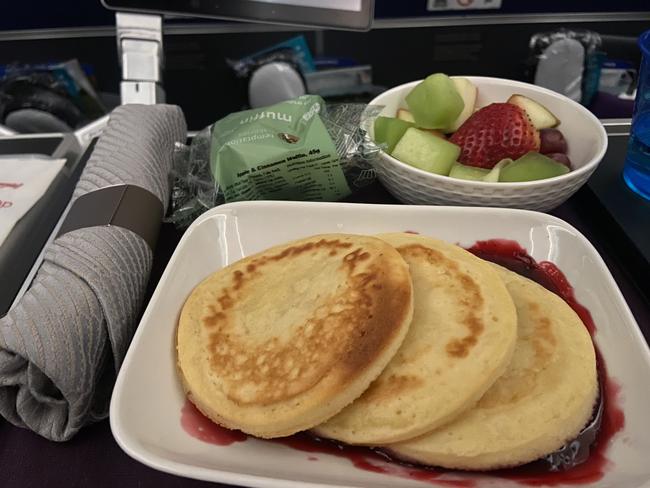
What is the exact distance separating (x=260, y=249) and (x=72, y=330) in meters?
0.29

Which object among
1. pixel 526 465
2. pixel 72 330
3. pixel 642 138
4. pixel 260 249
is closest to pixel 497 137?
pixel 642 138

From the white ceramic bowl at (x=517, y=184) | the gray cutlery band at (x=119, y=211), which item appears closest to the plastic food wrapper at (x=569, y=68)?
the white ceramic bowl at (x=517, y=184)

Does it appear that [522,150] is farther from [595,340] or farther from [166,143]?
[166,143]

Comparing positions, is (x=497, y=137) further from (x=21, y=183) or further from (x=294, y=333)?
(x=21, y=183)

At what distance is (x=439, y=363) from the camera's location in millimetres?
620

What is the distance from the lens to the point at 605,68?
1.62 metres

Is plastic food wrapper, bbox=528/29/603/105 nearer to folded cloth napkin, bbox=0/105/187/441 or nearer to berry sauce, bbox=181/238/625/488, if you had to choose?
berry sauce, bbox=181/238/625/488

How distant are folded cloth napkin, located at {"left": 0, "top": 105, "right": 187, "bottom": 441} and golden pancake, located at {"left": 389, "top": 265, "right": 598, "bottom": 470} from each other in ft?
1.16

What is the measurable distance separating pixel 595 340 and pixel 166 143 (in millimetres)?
731

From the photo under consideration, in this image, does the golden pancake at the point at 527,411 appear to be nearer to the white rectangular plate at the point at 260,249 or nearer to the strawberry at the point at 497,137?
the white rectangular plate at the point at 260,249

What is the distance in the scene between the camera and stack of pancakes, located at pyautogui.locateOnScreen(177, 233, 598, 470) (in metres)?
0.60

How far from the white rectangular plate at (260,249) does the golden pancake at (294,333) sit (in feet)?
0.10

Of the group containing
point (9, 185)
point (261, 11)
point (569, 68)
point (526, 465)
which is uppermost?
point (261, 11)

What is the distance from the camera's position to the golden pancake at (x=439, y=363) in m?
0.59
